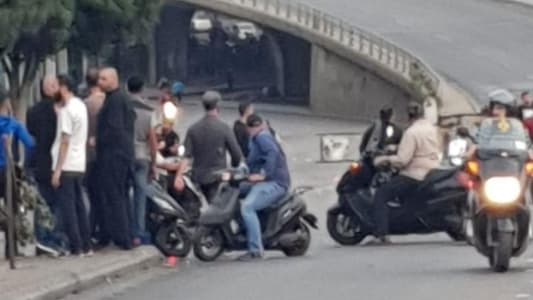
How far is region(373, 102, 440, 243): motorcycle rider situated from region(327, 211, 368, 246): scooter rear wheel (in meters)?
0.33

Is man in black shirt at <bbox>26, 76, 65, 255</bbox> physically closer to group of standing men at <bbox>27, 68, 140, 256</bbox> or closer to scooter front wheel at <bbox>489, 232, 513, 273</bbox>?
group of standing men at <bbox>27, 68, 140, 256</bbox>

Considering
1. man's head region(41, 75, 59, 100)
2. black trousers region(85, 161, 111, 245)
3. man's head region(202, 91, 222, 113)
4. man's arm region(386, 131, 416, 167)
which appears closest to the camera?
man's head region(41, 75, 59, 100)

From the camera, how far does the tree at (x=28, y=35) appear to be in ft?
122

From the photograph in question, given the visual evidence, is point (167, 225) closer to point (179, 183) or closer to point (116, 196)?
point (116, 196)

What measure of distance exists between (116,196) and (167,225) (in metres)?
0.97

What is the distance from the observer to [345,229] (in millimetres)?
24016

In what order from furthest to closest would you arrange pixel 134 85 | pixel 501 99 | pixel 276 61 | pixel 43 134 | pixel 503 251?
pixel 276 61, pixel 134 85, pixel 43 134, pixel 501 99, pixel 503 251

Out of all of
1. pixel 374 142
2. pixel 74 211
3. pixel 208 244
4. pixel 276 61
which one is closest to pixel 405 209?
pixel 374 142

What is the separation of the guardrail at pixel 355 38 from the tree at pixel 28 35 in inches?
629

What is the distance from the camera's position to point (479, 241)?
1744 cm

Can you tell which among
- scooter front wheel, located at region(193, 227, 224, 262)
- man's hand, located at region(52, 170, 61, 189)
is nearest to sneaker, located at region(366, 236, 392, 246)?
scooter front wheel, located at region(193, 227, 224, 262)

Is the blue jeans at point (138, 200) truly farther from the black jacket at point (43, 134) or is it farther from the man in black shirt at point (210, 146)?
the man in black shirt at point (210, 146)

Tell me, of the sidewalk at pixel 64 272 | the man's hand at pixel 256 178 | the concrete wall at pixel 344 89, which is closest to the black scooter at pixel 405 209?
the man's hand at pixel 256 178

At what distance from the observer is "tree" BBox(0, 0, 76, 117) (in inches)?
1468
